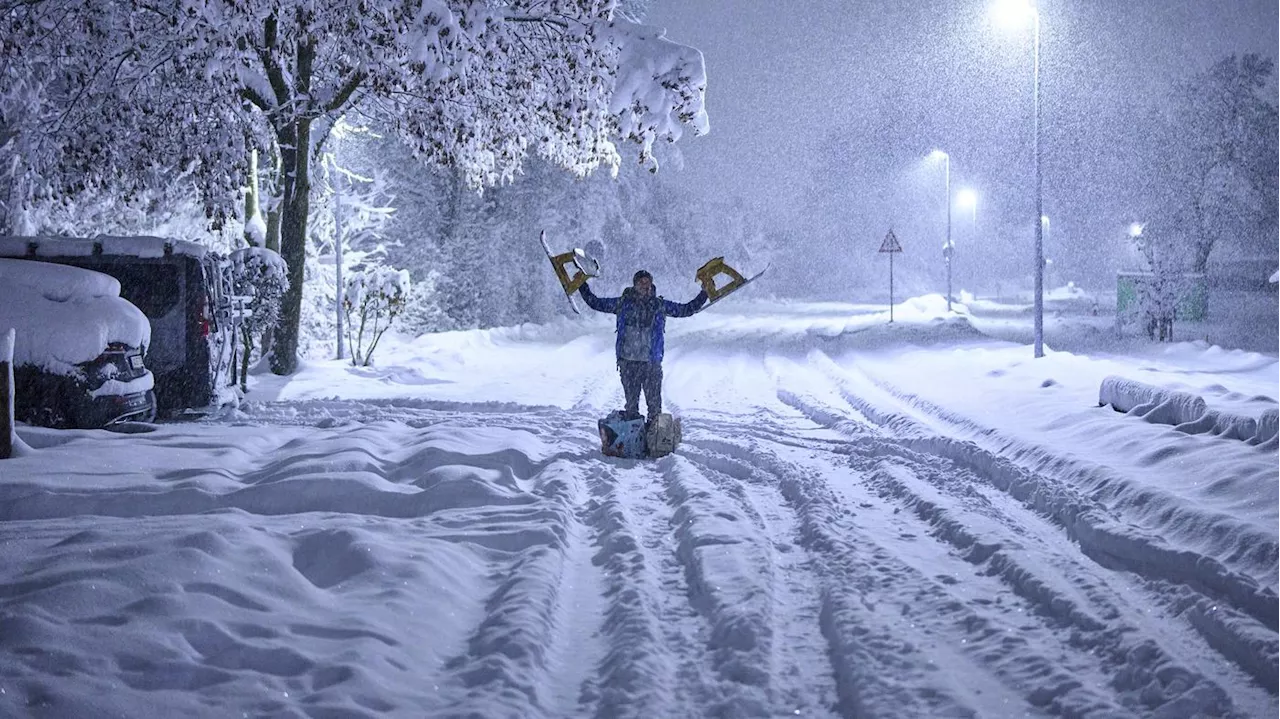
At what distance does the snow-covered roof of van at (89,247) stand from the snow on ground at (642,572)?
1883 mm

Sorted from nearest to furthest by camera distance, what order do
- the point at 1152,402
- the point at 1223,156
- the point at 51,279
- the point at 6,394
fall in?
the point at 6,394
the point at 51,279
the point at 1152,402
the point at 1223,156

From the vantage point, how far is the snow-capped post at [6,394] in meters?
7.50

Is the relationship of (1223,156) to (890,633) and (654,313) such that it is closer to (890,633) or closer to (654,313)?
(654,313)

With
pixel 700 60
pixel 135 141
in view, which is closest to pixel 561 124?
pixel 700 60

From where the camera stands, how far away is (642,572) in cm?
579

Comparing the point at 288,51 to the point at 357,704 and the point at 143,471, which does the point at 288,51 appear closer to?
the point at 143,471

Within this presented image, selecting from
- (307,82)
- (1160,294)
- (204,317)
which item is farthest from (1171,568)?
(1160,294)

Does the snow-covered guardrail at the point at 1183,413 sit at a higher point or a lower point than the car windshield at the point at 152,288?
lower

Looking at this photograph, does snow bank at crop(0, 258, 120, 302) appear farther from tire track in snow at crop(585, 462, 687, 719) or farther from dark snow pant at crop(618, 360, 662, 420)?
tire track in snow at crop(585, 462, 687, 719)

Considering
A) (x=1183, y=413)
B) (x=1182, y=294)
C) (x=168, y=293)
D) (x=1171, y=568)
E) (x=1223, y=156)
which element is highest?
(x=1223, y=156)

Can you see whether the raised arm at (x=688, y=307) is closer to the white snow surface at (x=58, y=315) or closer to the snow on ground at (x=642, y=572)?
the snow on ground at (x=642, y=572)

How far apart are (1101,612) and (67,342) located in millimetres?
8448

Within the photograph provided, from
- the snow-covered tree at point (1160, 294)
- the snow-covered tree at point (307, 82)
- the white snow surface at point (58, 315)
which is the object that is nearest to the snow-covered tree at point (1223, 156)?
the snow-covered tree at point (1160, 294)

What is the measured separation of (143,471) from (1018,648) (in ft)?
20.7
